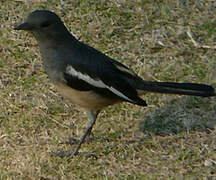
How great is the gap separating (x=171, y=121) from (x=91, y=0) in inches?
Result: 114

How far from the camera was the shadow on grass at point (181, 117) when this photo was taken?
6121mm

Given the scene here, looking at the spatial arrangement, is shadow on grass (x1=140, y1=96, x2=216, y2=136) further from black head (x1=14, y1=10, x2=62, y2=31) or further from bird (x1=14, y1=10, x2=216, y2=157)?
black head (x1=14, y1=10, x2=62, y2=31)

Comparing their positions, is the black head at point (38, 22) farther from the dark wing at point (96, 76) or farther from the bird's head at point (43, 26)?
the dark wing at point (96, 76)

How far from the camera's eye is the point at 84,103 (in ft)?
18.5

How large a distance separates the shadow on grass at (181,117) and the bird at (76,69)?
538mm

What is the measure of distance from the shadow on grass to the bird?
538mm

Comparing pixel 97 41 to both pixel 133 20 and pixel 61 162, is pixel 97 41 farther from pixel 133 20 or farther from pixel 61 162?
pixel 61 162

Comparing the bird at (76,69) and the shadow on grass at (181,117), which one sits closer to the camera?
the bird at (76,69)

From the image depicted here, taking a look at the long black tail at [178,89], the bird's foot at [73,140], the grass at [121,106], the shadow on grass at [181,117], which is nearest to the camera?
the grass at [121,106]

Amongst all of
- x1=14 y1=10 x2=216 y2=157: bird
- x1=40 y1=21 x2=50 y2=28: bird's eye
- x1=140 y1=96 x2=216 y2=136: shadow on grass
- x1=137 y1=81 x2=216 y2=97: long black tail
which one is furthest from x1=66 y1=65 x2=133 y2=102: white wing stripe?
x1=140 y1=96 x2=216 y2=136: shadow on grass

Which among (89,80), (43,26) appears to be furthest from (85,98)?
(43,26)

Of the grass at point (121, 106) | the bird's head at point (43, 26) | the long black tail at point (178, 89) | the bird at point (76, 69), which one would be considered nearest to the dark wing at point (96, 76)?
the bird at point (76, 69)

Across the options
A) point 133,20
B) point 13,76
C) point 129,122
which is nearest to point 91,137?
point 129,122

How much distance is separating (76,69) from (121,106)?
1.19 meters
